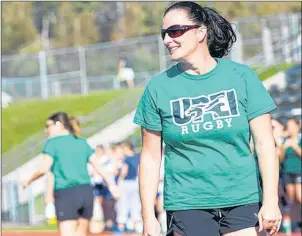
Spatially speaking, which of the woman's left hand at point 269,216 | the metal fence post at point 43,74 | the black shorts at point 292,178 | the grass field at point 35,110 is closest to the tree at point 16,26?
the grass field at point 35,110

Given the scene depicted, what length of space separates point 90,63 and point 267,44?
782cm

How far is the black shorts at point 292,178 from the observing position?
16.4m

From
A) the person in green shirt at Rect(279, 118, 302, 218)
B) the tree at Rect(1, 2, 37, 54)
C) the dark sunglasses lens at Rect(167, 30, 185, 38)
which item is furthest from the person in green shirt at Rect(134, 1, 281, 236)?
the tree at Rect(1, 2, 37, 54)

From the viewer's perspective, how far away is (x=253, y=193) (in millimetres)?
5734

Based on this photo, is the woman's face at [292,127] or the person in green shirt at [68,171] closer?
the person in green shirt at [68,171]

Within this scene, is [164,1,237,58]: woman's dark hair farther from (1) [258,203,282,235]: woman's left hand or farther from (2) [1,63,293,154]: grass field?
(2) [1,63,293,154]: grass field

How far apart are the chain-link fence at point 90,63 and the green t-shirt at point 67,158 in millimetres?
16518

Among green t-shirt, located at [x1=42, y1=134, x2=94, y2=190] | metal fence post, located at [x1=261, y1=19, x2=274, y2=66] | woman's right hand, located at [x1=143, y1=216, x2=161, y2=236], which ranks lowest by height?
woman's right hand, located at [x1=143, y1=216, x2=161, y2=236]

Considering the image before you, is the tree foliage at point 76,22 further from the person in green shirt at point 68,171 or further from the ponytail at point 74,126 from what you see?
the person in green shirt at point 68,171

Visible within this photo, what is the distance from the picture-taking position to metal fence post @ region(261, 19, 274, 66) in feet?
86.6

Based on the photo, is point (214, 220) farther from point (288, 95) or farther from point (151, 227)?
point (288, 95)

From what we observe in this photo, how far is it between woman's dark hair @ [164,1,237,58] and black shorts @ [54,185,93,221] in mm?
5806

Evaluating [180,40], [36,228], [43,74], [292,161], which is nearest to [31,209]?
[36,228]

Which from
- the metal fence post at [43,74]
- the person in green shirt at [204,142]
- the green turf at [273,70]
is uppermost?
the metal fence post at [43,74]
